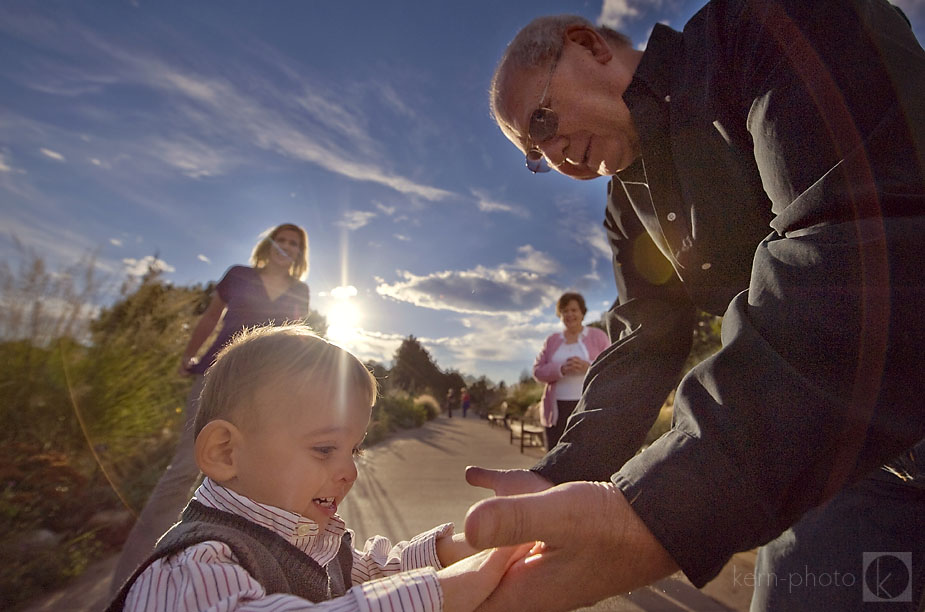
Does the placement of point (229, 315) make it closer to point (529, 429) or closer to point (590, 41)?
point (590, 41)

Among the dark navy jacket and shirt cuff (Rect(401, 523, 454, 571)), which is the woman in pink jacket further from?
the dark navy jacket

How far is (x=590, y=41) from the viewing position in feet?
5.83

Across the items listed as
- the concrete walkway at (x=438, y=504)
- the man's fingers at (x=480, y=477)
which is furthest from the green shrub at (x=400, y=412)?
the man's fingers at (x=480, y=477)

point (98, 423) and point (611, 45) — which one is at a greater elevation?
point (611, 45)

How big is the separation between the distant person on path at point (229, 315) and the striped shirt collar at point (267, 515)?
1.68 meters

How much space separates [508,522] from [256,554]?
2.51 ft

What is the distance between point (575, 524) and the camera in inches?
26.6

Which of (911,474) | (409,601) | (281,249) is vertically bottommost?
(409,601)

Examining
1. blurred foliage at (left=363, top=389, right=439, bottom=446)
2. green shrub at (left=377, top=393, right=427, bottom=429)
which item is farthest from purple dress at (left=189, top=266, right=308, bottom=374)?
green shrub at (left=377, top=393, right=427, bottom=429)

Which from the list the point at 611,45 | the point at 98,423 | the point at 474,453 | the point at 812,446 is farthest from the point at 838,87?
the point at 474,453

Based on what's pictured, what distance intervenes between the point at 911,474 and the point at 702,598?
2.46 m

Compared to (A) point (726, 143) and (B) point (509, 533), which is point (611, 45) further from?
(B) point (509, 533)

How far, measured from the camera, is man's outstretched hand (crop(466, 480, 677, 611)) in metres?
0.66

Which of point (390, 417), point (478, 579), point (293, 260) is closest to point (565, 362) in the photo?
point (293, 260)
